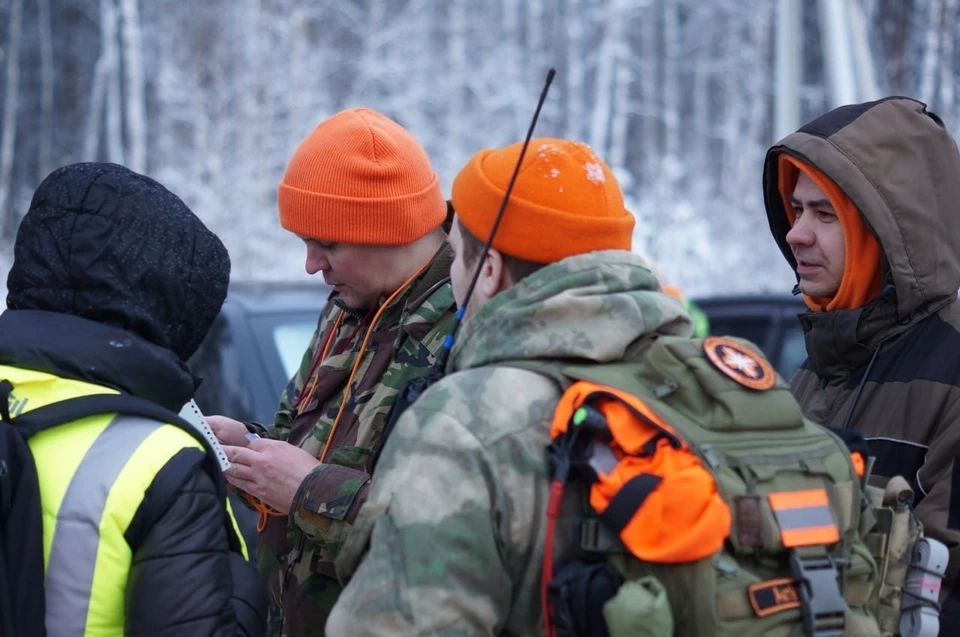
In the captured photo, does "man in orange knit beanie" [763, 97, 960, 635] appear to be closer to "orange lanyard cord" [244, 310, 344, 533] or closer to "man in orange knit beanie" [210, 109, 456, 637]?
"man in orange knit beanie" [210, 109, 456, 637]

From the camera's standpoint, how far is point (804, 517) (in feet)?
5.03

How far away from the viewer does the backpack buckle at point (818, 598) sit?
4.91 feet

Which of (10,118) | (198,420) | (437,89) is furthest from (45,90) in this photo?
(198,420)

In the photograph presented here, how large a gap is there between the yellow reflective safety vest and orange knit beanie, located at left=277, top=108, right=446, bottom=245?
1.01m

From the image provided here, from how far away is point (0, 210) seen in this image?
16.1 metres

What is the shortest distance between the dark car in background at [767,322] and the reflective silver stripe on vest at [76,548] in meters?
4.47

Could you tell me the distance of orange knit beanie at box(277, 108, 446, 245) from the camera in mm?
2541

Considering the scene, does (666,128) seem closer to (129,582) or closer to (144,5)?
(144,5)

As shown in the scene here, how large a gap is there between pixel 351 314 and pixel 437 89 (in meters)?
19.8

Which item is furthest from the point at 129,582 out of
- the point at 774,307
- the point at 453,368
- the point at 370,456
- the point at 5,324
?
the point at 774,307

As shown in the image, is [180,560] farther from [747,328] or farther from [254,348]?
[747,328]

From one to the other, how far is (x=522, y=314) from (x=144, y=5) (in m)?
18.7

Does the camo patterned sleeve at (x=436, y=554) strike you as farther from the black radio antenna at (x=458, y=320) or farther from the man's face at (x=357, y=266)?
the man's face at (x=357, y=266)

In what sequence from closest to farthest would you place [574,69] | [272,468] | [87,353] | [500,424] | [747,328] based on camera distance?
[500,424] → [87,353] → [272,468] → [747,328] → [574,69]
